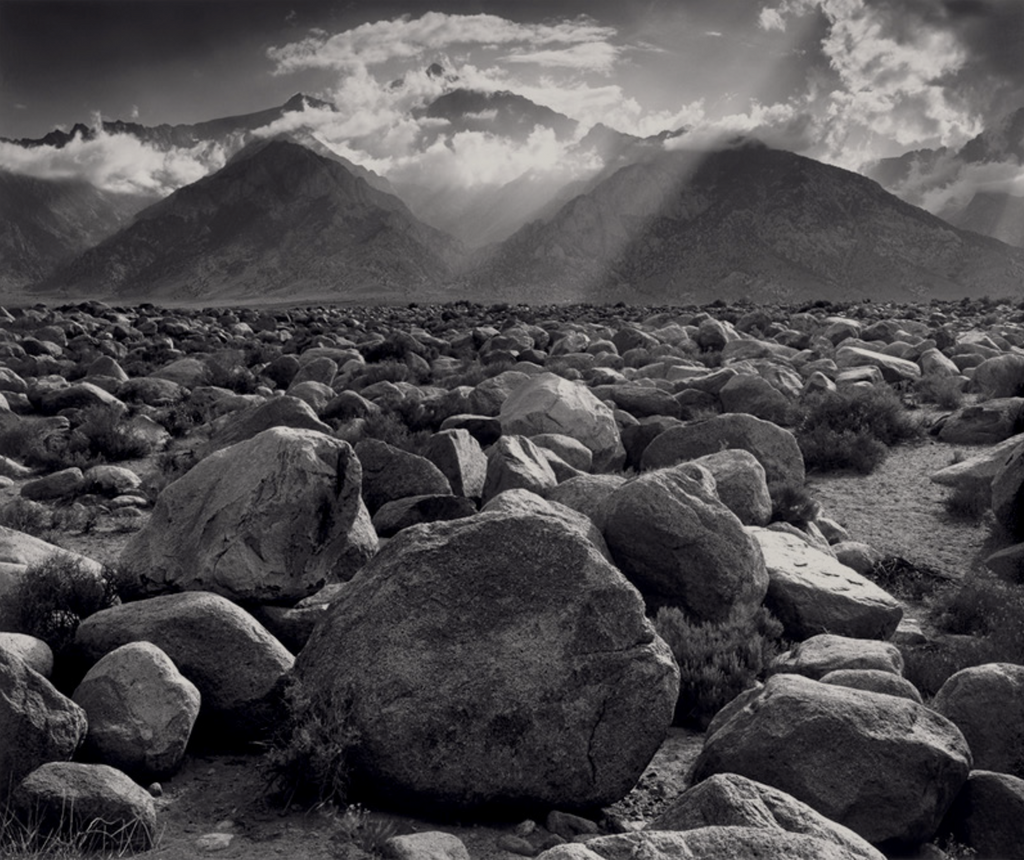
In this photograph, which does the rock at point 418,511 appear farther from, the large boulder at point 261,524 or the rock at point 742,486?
the rock at point 742,486

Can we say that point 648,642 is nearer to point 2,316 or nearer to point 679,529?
point 679,529

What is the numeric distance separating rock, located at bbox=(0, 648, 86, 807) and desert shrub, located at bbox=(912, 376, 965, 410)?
14773mm

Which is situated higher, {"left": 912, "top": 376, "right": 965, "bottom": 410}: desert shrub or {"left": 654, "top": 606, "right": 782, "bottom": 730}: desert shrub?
{"left": 912, "top": 376, "right": 965, "bottom": 410}: desert shrub

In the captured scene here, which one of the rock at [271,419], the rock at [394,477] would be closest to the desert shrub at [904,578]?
the rock at [394,477]

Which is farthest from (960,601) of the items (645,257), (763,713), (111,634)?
(645,257)

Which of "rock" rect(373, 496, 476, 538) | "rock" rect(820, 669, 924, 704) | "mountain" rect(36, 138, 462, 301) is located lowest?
"rock" rect(820, 669, 924, 704)

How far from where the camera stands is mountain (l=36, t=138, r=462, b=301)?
454ft

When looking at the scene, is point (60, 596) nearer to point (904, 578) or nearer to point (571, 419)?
point (571, 419)

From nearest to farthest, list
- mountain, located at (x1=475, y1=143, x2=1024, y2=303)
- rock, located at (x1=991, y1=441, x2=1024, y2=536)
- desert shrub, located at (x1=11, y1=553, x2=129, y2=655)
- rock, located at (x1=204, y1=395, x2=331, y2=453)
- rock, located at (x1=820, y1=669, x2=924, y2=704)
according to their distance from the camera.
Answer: rock, located at (x1=820, y1=669, x2=924, y2=704) < desert shrub, located at (x1=11, y1=553, x2=129, y2=655) < rock, located at (x1=991, y1=441, x2=1024, y2=536) < rock, located at (x1=204, y1=395, x2=331, y2=453) < mountain, located at (x1=475, y1=143, x2=1024, y2=303)

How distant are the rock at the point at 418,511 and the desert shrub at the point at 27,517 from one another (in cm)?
371

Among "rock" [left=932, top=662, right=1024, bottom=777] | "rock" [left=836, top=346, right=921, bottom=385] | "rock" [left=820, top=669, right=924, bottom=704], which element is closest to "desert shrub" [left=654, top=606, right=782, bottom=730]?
"rock" [left=820, top=669, right=924, bottom=704]

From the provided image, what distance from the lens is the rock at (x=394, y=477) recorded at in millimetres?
10133

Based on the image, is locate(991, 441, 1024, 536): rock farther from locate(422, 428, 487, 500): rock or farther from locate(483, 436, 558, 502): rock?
locate(422, 428, 487, 500): rock

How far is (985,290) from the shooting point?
130m
